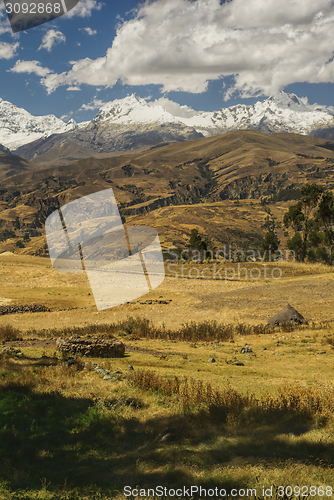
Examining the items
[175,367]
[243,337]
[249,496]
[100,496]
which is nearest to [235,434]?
[249,496]

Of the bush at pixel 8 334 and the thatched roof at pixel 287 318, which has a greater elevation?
the bush at pixel 8 334

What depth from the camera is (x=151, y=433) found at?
840 cm

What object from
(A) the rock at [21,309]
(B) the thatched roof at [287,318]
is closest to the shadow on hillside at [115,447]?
(B) the thatched roof at [287,318]

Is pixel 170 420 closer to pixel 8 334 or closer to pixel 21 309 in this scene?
pixel 8 334

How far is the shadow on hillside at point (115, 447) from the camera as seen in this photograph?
6.52 meters

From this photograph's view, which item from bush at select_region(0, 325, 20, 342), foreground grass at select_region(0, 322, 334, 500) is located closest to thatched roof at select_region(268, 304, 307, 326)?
foreground grass at select_region(0, 322, 334, 500)

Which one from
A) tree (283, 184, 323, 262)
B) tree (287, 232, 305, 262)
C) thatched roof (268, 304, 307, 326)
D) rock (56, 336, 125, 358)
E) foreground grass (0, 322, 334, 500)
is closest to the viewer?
foreground grass (0, 322, 334, 500)

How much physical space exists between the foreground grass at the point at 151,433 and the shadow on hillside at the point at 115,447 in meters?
0.02

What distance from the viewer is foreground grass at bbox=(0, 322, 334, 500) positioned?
632cm

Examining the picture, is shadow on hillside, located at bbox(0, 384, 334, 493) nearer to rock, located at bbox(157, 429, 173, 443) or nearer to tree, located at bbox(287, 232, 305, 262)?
rock, located at bbox(157, 429, 173, 443)

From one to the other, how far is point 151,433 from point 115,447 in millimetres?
942

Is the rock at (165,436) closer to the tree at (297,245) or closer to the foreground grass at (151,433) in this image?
the foreground grass at (151,433)

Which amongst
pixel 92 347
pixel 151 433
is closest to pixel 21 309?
pixel 92 347

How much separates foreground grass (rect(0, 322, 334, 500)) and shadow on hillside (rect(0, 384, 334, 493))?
2cm
